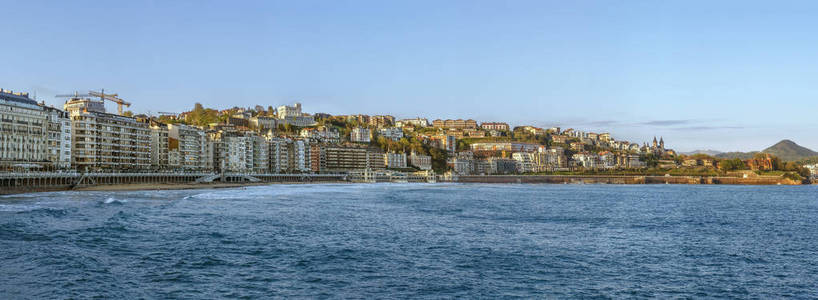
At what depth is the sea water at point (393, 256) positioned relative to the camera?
19.0m

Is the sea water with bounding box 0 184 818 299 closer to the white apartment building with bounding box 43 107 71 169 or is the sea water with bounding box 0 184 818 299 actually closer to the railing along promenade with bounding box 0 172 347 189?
the railing along promenade with bounding box 0 172 347 189

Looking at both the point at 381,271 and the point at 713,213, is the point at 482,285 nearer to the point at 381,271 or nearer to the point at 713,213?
the point at 381,271

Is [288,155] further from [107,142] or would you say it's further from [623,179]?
[623,179]

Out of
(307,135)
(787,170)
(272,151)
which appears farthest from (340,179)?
(787,170)

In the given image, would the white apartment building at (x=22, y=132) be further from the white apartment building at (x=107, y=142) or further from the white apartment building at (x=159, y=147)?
the white apartment building at (x=159, y=147)

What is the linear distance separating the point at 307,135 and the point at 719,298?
184 meters

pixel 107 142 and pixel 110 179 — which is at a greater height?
pixel 107 142

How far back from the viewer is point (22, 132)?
84562mm

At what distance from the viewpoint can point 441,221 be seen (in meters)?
40.2

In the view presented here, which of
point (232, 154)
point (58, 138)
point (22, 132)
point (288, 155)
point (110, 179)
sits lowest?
point (110, 179)

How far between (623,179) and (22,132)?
15869 cm

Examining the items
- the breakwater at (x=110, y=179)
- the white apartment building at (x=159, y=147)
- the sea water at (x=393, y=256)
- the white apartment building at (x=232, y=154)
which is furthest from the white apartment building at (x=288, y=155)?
the sea water at (x=393, y=256)

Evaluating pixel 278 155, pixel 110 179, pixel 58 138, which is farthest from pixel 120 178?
pixel 278 155

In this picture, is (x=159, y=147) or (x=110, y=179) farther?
(x=159, y=147)
